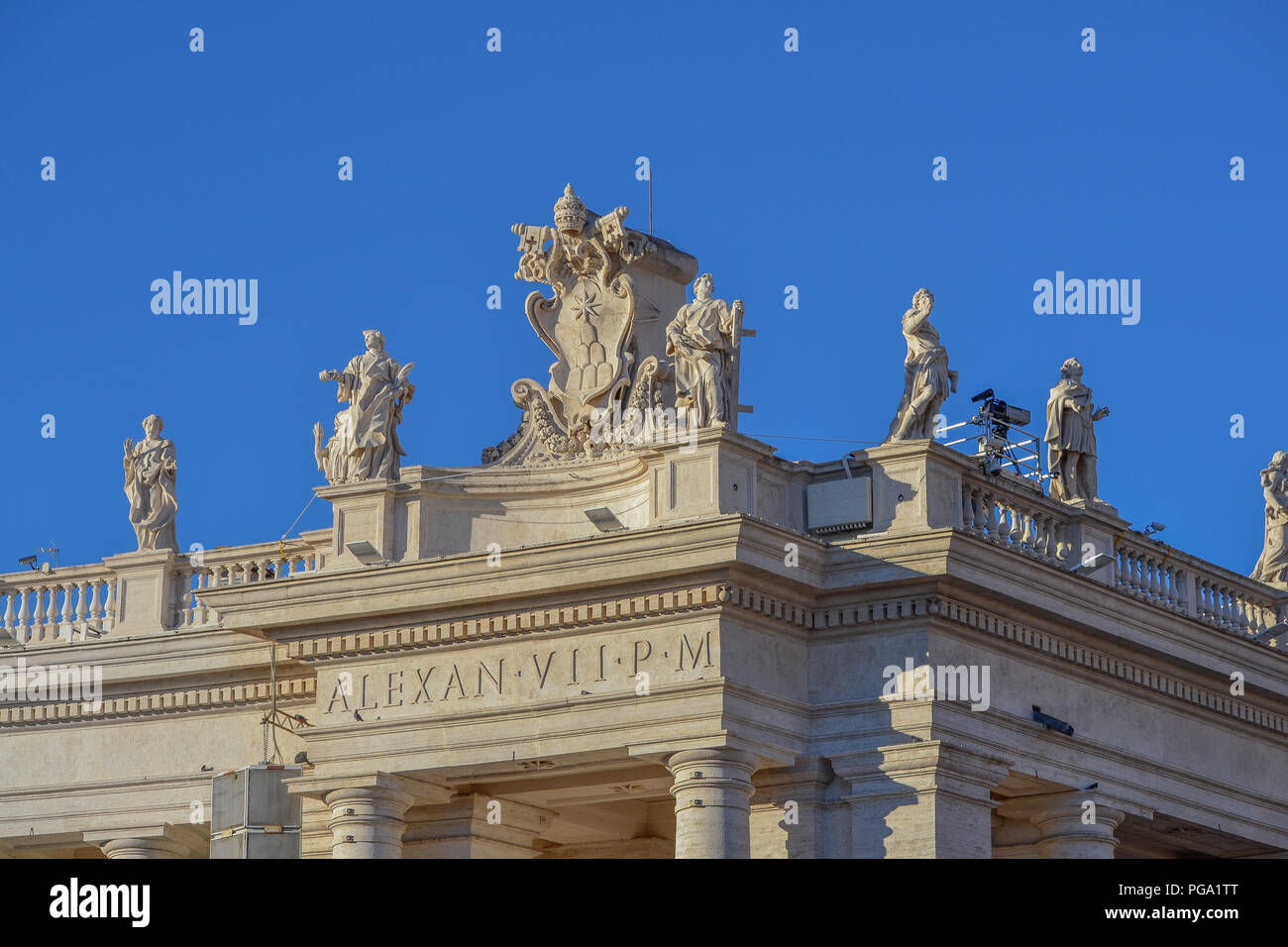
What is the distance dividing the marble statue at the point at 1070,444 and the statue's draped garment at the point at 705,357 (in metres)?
4.87

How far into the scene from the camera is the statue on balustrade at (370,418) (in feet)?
121

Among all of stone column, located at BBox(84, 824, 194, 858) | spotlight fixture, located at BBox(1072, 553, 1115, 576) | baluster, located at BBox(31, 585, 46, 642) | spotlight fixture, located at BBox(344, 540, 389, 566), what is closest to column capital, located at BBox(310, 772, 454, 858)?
spotlight fixture, located at BBox(344, 540, 389, 566)

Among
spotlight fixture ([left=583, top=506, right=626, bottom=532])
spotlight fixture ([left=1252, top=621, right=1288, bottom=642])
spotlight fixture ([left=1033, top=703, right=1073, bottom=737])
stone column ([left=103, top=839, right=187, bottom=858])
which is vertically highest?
spotlight fixture ([left=583, top=506, right=626, bottom=532])

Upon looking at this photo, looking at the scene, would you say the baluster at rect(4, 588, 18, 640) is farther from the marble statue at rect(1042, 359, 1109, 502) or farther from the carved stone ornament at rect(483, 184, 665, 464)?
the marble statue at rect(1042, 359, 1109, 502)

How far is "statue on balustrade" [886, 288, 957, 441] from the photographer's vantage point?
35.2 meters

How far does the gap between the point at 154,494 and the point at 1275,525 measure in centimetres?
1525

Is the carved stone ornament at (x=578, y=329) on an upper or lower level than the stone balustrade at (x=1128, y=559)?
upper

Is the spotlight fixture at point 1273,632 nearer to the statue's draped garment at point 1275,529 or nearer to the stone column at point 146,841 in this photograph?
the statue's draped garment at point 1275,529

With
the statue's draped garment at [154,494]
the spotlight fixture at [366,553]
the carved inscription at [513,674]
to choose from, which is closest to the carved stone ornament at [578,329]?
the spotlight fixture at [366,553]

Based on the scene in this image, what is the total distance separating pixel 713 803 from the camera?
33000 millimetres
